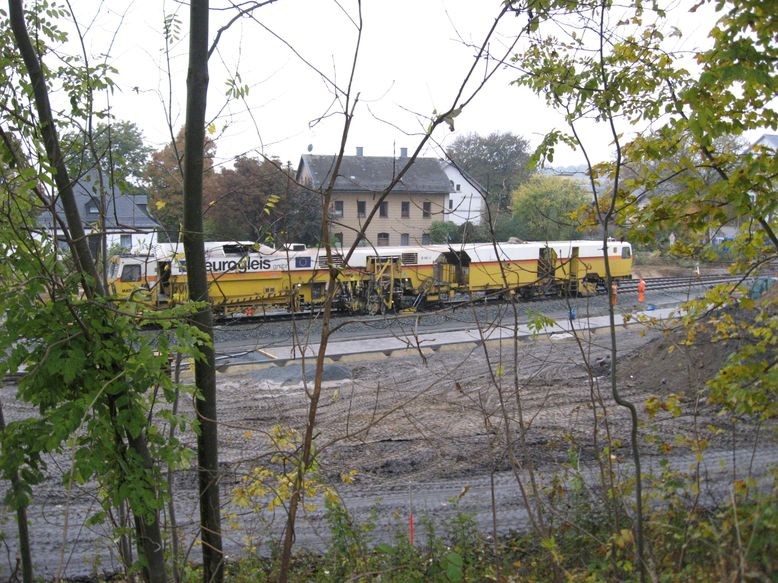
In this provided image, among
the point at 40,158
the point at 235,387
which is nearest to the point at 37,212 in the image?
the point at 40,158

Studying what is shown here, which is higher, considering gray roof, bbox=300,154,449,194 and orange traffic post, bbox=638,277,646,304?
gray roof, bbox=300,154,449,194

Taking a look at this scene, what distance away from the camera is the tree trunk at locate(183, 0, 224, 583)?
4.58 m

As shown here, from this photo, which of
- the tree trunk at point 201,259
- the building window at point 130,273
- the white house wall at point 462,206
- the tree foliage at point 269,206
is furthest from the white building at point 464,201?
the building window at point 130,273

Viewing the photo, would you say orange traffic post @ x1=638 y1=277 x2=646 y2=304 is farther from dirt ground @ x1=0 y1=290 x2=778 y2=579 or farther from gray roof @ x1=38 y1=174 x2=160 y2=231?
gray roof @ x1=38 y1=174 x2=160 y2=231

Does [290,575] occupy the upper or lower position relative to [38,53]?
lower

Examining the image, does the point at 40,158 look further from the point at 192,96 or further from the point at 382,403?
the point at 382,403

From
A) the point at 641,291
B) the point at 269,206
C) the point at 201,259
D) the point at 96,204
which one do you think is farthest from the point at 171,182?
the point at 641,291

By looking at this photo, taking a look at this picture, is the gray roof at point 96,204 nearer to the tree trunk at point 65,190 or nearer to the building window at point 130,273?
the tree trunk at point 65,190

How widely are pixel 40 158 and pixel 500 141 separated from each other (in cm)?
3095

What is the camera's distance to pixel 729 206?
4684 millimetres

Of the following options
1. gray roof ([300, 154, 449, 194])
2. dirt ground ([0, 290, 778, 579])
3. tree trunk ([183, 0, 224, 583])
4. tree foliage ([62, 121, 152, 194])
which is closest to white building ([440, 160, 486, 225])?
gray roof ([300, 154, 449, 194])

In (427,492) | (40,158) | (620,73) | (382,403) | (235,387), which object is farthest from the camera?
(235,387)

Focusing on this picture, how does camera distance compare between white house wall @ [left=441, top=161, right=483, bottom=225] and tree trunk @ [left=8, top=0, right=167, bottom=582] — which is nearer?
tree trunk @ [left=8, top=0, right=167, bottom=582]

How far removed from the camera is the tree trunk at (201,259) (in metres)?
4.58
